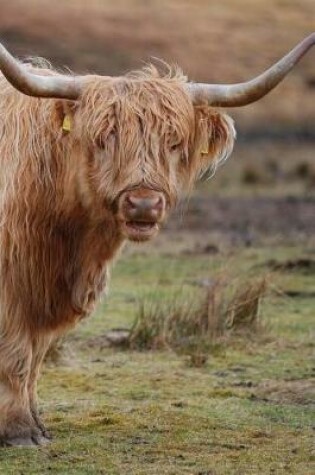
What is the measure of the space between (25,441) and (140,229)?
1283mm

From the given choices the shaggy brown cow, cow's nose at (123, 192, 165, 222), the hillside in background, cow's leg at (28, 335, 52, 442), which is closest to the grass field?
cow's leg at (28, 335, 52, 442)

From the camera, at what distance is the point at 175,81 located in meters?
7.41

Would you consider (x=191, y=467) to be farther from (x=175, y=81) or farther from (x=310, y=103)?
(x=310, y=103)

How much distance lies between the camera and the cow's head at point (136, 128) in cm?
693

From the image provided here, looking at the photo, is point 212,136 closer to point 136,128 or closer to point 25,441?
point 136,128

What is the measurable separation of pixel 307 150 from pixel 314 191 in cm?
975

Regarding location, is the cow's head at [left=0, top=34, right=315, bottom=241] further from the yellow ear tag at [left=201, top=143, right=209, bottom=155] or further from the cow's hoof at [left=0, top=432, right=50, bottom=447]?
the cow's hoof at [left=0, top=432, right=50, bottom=447]

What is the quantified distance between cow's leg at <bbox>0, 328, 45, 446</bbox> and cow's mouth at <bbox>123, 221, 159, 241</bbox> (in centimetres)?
78

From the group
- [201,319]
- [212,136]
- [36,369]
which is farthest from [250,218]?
[36,369]

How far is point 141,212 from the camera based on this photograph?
6.84 m

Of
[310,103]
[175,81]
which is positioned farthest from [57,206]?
[310,103]

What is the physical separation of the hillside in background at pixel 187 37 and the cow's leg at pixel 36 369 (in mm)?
26611

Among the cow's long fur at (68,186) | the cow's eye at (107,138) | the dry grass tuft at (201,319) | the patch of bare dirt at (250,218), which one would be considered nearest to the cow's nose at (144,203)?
the cow's long fur at (68,186)

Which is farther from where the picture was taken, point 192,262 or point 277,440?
point 192,262
